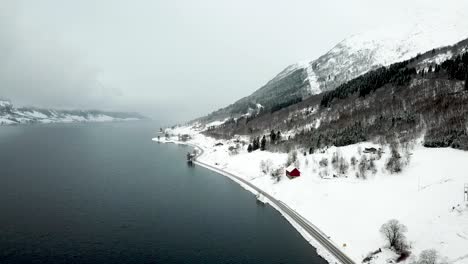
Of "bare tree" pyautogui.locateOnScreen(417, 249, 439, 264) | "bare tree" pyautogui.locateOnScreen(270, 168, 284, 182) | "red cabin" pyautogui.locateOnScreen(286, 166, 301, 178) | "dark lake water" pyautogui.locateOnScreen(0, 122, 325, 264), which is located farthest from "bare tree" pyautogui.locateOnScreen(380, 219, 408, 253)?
"bare tree" pyautogui.locateOnScreen(270, 168, 284, 182)

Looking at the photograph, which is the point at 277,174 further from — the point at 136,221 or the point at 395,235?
the point at 395,235

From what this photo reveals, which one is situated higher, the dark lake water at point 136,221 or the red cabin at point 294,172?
the red cabin at point 294,172

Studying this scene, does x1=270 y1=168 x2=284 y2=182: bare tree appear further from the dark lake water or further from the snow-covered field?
the dark lake water

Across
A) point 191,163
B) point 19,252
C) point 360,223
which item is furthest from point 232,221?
point 191,163

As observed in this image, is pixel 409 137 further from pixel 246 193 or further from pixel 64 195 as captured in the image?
pixel 64 195

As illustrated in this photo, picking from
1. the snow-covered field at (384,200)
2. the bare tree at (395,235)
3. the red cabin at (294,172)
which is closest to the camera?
the snow-covered field at (384,200)

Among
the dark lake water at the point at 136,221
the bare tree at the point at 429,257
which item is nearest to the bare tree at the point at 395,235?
the bare tree at the point at 429,257

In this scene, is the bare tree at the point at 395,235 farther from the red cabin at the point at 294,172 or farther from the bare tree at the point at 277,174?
the bare tree at the point at 277,174
